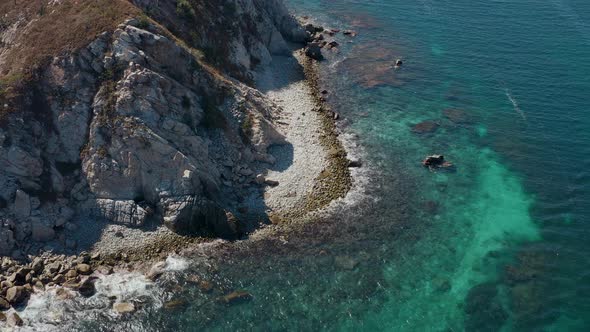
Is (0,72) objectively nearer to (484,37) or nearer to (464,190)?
(464,190)

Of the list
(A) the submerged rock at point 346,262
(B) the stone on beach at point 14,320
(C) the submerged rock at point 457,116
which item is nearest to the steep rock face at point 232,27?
(C) the submerged rock at point 457,116

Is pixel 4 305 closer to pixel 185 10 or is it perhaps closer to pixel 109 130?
pixel 109 130

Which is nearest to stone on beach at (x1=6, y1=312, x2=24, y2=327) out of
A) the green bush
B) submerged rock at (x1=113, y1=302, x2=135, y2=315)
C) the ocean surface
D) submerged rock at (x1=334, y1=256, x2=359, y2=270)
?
the ocean surface

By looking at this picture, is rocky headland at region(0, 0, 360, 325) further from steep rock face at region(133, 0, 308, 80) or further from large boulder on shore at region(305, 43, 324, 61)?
large boulder on shore at region(305, 43, 324, 61)

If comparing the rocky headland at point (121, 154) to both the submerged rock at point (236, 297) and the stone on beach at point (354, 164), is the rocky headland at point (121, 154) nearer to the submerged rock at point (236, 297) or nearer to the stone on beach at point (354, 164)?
the stone on beach at point (354, 164)

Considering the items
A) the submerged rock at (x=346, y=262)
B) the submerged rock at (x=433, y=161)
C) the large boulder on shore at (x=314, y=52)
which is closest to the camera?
the submerged rock at (x=346, y=262)
